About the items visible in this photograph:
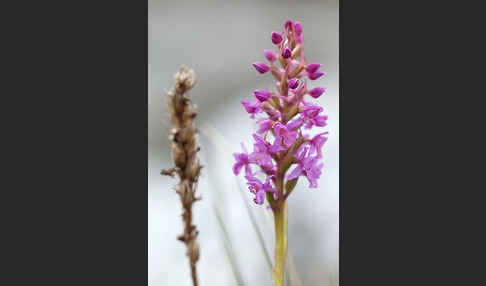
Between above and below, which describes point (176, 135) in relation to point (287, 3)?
below

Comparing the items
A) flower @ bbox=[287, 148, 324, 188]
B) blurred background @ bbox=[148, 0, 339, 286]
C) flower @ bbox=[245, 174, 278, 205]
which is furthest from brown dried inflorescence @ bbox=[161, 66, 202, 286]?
blurred background @ bbox=[148, 0, 339, 286]

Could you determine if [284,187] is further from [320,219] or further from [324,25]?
[324,25]

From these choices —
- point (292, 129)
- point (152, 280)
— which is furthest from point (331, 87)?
point (292, 129)

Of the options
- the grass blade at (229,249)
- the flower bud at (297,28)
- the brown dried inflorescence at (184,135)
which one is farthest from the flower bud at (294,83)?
the grass blade at (229,249)

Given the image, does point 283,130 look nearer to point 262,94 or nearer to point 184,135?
point 262,94

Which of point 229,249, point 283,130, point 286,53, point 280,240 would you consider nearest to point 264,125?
point 283,130

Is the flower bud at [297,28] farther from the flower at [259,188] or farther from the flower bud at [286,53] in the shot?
the flower at [259,188]

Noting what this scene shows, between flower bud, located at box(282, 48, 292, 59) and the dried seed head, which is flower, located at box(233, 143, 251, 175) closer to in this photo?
the dried seed head

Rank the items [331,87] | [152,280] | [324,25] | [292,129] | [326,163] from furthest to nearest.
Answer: [324,25] → [331,87] → [326,163] → [152,280] → [292,129]
